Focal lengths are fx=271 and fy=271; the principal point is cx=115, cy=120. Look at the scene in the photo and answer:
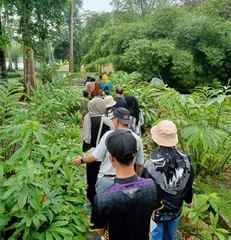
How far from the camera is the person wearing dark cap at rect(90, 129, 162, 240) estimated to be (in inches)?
60.6

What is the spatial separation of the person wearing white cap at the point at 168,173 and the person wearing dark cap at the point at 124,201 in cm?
53

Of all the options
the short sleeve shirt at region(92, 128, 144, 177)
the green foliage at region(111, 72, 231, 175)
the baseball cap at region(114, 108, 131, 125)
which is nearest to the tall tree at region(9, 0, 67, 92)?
the green foliage at region(111, 72, 231, 175)

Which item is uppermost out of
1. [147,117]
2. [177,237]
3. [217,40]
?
[217,40]

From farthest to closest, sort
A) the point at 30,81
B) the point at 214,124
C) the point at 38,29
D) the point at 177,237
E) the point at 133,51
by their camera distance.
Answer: the point at 133,51 < the point at 30,81 < the point at 38,29 < the point at 214,124 < the point at 177,237

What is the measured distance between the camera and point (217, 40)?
15781mm

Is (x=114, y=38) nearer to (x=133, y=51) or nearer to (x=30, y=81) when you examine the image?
(x=133, y=51)

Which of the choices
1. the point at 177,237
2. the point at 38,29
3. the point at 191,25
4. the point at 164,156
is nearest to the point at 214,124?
the point at 177,237

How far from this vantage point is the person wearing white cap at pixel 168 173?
2.17 meters

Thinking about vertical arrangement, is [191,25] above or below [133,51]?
above

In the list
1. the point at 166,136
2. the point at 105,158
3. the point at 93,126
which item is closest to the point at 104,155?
the point at 105,158

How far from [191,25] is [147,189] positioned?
16.0m

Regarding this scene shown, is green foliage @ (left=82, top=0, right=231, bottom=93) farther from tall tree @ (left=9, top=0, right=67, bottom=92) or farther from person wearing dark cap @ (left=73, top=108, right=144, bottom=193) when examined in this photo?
person wearing dark cap @ (left=73, top=108, right=144, bottom=193)

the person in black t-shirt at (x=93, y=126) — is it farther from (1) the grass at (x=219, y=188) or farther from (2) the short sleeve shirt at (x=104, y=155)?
(1) the grass at (x=219, y=188)

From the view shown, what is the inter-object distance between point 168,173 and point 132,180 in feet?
2.16
